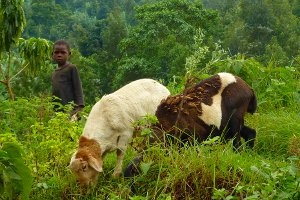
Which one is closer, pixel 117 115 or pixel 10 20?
pixel 117 115

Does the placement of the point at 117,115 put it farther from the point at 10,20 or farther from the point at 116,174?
the point at 10,20

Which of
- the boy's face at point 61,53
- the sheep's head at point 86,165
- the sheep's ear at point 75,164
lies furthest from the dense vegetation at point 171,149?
the boy's face at point 61,53

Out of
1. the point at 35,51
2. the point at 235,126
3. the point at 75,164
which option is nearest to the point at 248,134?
the point at 235,126

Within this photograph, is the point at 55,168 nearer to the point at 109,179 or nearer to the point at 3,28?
the point at 109,179

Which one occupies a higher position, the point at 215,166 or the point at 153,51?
the point at 215,166

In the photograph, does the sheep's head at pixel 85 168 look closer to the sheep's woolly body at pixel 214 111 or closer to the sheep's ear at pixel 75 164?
the sheep's ear at pixel 75 164

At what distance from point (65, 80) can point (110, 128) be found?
2.38m

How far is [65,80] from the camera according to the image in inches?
311

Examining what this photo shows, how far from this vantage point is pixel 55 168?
5660 millimetres

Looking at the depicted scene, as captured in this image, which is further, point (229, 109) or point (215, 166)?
point (229, 109)

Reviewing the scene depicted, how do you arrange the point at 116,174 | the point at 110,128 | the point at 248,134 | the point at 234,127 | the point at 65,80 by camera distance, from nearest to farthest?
the point at 116,174, the point at 110,128, the point at 234,127, the point at 248,134, the point at 65,80

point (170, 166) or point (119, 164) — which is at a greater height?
point (170, 166)

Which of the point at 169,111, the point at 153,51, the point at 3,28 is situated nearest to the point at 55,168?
the point at 169,111

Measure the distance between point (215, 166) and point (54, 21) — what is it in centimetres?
7409
